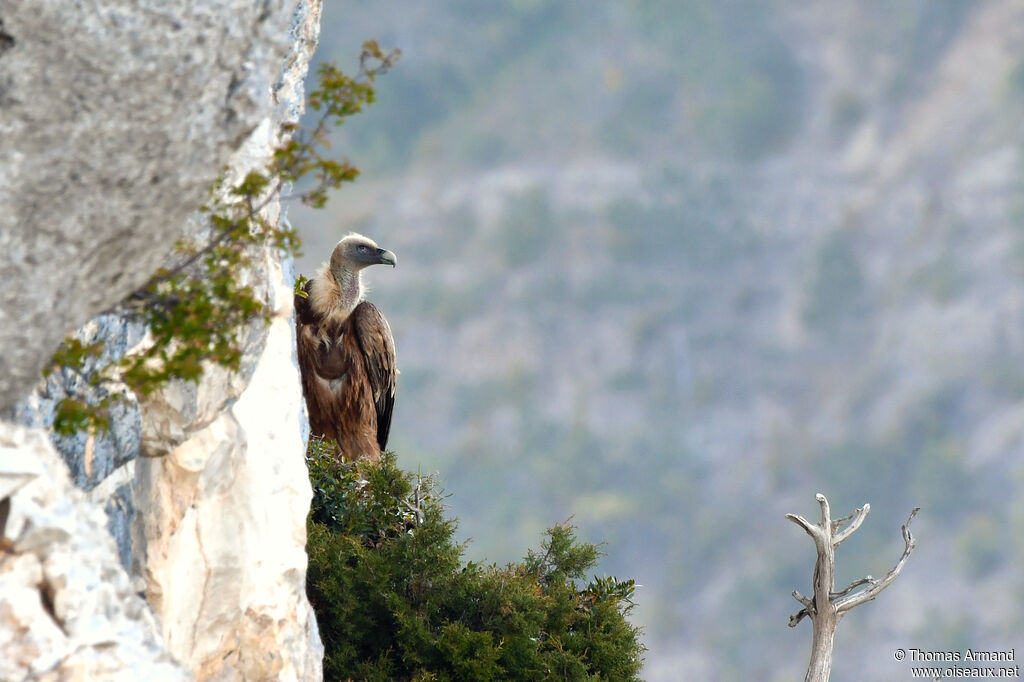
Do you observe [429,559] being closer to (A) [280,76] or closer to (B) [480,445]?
(A) [280,76]

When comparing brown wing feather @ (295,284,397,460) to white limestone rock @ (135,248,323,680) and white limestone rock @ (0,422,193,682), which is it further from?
white limestone rock @ (0,422,193,682)

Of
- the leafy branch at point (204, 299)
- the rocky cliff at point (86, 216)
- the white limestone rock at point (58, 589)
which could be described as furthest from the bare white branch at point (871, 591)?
the white limestone rock at point (58, 589)

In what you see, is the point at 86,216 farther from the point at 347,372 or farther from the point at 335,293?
the point at 347,372

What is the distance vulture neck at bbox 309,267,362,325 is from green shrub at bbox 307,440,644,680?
196 centimetres

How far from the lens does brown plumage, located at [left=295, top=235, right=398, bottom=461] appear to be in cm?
1180

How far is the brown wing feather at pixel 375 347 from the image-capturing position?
12.3 m

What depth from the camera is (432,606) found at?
9219 mm

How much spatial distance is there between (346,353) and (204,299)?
716 cm

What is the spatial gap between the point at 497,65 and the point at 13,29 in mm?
126285

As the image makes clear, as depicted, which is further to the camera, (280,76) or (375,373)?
(375,373)

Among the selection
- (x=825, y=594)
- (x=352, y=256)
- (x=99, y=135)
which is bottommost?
(x=99, y=135)

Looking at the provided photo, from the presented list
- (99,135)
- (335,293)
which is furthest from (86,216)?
(335,293)

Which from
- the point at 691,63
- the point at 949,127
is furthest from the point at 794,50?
the point at 949,127

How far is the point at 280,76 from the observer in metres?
7.65
